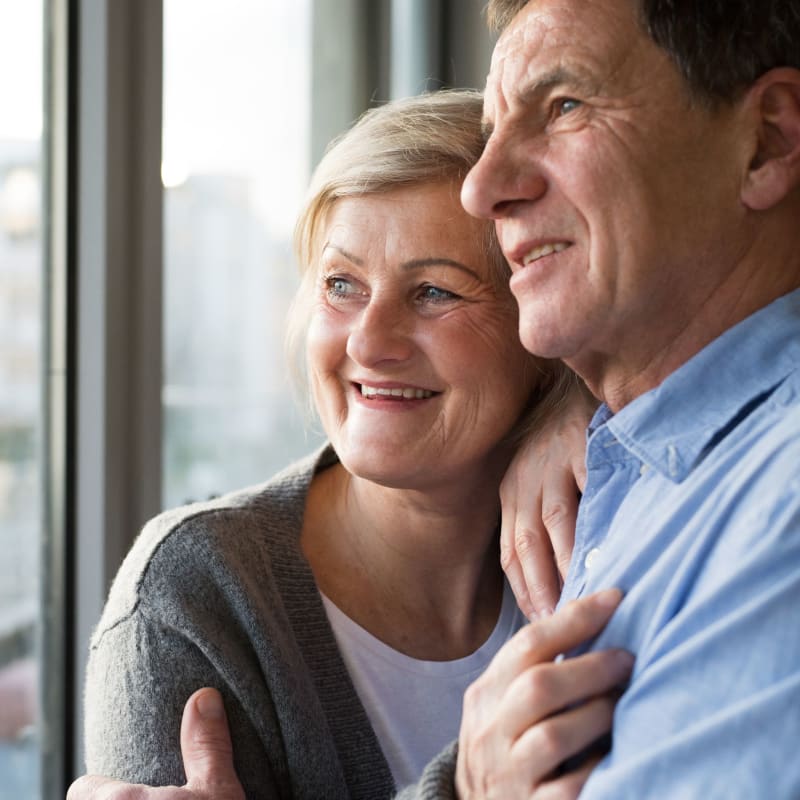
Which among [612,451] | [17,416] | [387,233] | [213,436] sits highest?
[387,233]

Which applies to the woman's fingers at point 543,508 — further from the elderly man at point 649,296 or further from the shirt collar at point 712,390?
the shirt collar at point 712,390

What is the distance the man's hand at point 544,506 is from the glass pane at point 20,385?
0.98 m

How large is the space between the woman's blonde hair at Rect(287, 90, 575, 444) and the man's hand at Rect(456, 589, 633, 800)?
71cm

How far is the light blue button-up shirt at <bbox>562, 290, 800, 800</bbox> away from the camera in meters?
0.88

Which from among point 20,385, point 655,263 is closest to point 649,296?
point 655,263

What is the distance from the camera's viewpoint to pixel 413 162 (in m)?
1.65

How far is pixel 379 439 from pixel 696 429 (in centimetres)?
62

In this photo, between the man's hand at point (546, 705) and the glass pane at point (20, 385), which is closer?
the man's hand at point (546, 705)

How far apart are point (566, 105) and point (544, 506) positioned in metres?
0.57

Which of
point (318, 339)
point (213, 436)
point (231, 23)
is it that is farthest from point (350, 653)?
point (231, 23)

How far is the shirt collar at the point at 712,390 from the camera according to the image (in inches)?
44.4

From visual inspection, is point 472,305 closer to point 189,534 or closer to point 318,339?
point 318,339

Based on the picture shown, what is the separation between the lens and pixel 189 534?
1.55 metres

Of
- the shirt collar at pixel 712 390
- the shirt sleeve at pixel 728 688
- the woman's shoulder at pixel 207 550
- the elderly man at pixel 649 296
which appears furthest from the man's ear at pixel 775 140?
the woman's shoulder at pixel 207 550
